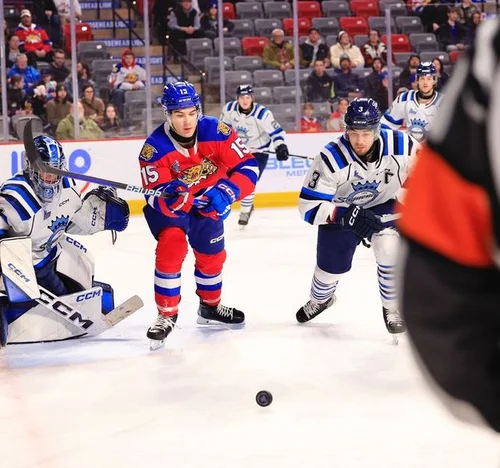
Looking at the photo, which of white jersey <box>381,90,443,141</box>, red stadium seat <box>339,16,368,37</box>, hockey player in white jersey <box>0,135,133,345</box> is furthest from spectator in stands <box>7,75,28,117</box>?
hockey player in white jersey <box>0,135,133,345</box>

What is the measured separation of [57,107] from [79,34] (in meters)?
0.70

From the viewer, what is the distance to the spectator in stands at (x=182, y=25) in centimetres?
919

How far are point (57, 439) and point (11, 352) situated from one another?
1.23 meters

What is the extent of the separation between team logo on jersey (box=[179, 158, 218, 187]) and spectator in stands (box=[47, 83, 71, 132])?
4369 millimetres

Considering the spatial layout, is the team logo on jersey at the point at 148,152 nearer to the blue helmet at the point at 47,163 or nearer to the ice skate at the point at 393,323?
the blue helmet at the point at 47,163

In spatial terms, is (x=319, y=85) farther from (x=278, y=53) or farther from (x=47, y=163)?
(x=47, y=163)

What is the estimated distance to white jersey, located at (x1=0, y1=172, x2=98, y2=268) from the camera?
3.88m

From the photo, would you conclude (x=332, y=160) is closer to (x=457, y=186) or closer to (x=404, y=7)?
(x=457, y=186)

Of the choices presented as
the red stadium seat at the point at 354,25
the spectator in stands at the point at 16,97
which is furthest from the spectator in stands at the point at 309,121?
the spectator in stands at the point at 16,97

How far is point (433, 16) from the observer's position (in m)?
10.1

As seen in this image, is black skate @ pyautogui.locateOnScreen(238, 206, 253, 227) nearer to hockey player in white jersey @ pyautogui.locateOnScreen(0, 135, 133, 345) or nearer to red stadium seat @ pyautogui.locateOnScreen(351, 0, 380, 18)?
red stadium seat @ pyautogui.locateOnScreen(351, 0, 380, 18)

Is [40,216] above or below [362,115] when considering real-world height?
below

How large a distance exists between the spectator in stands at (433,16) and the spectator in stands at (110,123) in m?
3.45

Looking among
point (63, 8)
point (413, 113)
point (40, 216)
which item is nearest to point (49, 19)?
point (63, 8)
